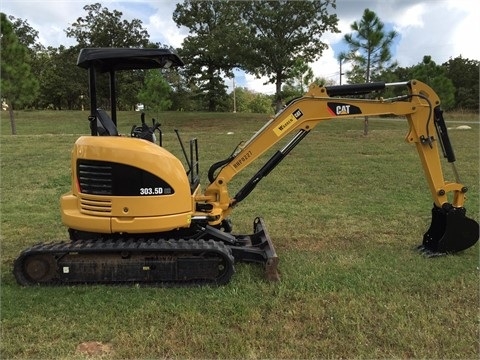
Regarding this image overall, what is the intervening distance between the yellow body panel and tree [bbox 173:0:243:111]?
88.2 ft

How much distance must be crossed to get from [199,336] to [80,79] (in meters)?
47.9

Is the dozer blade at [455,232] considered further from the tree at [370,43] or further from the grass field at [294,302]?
the tree at [370,43]

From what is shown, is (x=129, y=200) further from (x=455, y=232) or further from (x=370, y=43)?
(x=370, y=43)

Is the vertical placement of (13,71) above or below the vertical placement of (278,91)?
above

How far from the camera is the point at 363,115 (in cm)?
568

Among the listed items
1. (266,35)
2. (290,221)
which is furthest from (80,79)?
(290,221)

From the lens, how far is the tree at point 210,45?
32.6 metres

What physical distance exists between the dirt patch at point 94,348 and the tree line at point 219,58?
3.38 m

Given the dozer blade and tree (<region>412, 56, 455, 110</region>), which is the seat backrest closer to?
the dozer blade

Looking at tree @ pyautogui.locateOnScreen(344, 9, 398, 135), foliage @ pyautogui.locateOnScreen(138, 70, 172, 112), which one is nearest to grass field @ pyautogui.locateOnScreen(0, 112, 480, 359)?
tree @ pyautogui.locateOnScreen(344, 9, 398, 135)

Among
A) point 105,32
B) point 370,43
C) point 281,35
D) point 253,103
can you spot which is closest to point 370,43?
point 370,43

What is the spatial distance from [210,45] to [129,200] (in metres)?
30.2

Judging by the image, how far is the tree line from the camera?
2202 centimetres

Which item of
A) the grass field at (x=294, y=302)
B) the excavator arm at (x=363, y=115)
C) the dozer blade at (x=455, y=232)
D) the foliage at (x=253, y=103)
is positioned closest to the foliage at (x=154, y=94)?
the grass field at (x=294, y=302)
